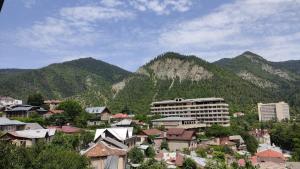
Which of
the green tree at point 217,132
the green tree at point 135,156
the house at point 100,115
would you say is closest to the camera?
the green tree at point 135,156

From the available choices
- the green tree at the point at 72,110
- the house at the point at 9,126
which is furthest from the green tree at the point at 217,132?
the house at the point at 9,126

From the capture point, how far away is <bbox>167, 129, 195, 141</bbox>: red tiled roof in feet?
236

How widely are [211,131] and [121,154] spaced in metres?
44.6

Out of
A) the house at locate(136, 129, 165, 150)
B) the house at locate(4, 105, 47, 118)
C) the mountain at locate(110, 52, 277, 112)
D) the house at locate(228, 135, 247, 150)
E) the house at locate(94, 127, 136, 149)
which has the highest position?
the mountain at locate(110, 52, 277, 112)

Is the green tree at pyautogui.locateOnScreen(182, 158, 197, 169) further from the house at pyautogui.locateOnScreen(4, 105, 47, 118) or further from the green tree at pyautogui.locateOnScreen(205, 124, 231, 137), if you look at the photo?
the house at pyautogui.locateOnScreen(4, 105, 47, 118)

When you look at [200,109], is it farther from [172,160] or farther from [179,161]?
[179,161]

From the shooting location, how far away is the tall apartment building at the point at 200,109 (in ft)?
379

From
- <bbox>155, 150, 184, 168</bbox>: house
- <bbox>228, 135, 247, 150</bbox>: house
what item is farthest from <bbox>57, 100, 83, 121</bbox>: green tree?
<bbox>228, 135, 247, 150</bbox>: house

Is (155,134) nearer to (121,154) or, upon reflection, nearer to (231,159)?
(231,159)

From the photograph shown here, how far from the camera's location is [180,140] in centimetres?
7244

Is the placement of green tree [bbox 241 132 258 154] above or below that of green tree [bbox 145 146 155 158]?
below

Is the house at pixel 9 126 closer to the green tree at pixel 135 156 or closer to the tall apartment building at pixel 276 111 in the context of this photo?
the green tree at pixel 135 156

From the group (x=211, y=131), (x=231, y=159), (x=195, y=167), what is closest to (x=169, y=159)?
(x=195, y=167)

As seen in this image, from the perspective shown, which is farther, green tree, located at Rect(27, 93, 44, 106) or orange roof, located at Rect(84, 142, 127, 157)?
green tree, located at Rect(27, 93, 44, 106)
